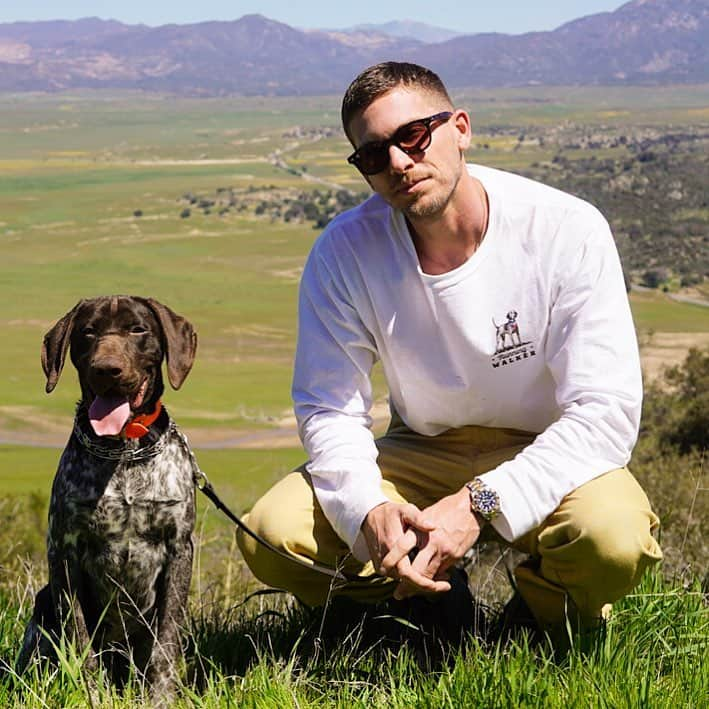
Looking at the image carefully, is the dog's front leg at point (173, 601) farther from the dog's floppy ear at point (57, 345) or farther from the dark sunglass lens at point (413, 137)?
the dark sunglass lens at point (413, 137)

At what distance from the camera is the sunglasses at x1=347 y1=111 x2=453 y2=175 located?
3738 millimetres

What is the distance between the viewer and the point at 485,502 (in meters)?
3.52

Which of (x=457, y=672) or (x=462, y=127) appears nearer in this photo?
(x=457, y=672)

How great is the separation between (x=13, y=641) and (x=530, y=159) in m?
132

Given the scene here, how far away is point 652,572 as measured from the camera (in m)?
3.95

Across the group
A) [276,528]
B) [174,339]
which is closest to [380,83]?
[174,339]

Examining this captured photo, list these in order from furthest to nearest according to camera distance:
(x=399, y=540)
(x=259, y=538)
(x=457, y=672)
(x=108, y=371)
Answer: (x=259, y=538), (x=108, y=371), (x=399, y=540), (x=457, y=672)

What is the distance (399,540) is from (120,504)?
0.86 meters

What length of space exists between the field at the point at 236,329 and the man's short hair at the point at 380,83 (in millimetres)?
1596

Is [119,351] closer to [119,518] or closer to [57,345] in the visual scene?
[57,345]

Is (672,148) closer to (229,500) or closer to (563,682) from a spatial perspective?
(229,500)

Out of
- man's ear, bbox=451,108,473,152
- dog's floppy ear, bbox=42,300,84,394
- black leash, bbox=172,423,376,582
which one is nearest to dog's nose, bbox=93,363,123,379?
dog's floppy ear, bbox=42,300,84,394

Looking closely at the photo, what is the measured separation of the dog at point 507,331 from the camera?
3764mm

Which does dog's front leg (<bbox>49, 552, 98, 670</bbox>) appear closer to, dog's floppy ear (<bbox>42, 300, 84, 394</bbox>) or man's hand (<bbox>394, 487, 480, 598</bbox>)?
dog's floppy ear (<bbox>42, 300, 84, 394</bbox>)
